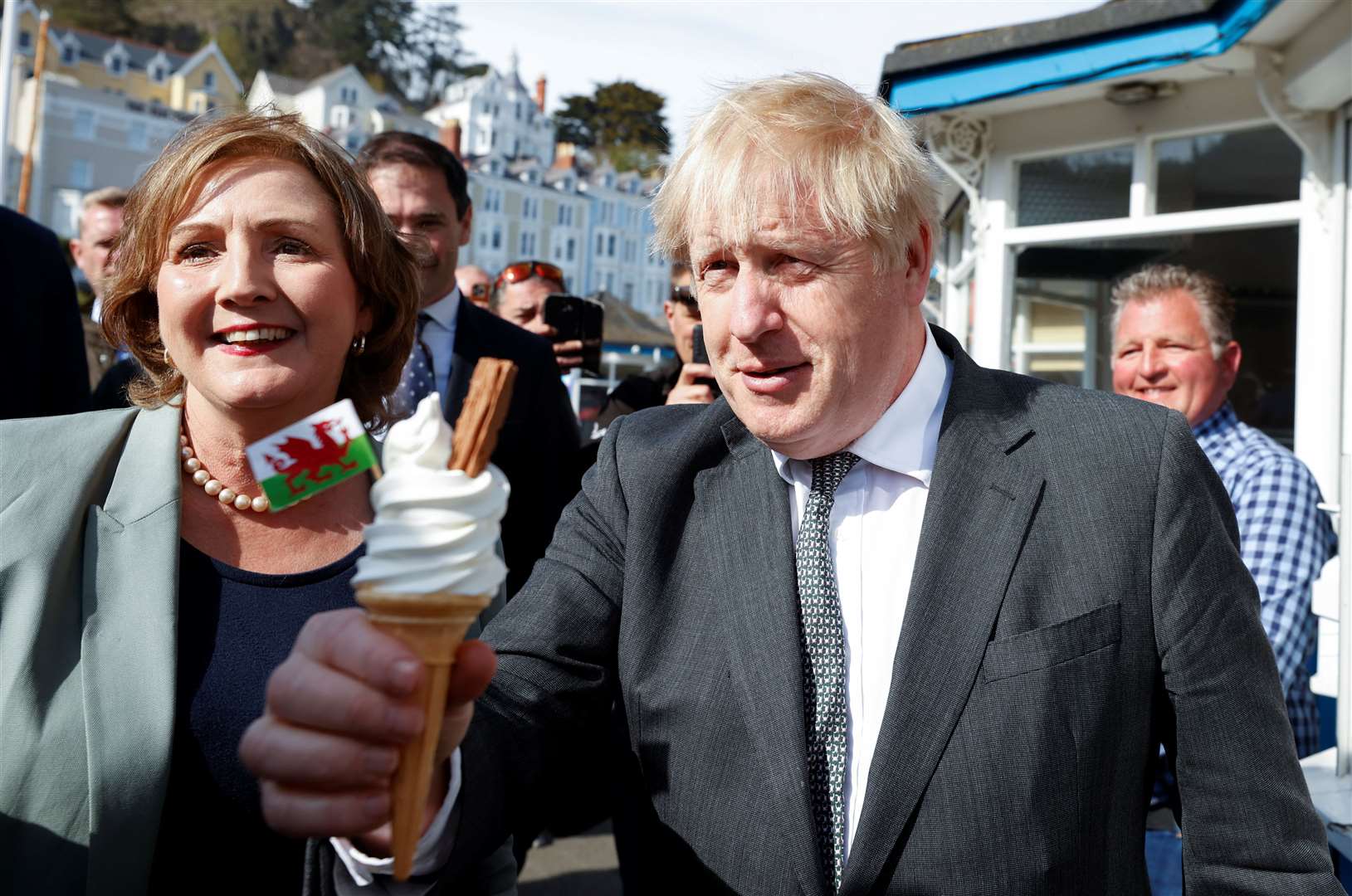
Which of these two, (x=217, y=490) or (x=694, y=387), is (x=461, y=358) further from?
(x=217, y=490)

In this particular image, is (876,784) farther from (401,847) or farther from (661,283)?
(661,283)

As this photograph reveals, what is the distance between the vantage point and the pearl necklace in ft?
7.36

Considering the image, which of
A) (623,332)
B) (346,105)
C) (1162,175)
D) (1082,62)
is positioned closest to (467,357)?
(1082,62)

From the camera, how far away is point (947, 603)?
179 centimetres

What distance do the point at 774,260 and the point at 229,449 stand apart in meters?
1.15

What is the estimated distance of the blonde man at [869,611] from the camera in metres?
1.71

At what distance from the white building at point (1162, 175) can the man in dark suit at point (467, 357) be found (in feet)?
5.45

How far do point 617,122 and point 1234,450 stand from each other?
85.1m

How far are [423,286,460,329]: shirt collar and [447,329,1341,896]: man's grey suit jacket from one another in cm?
218

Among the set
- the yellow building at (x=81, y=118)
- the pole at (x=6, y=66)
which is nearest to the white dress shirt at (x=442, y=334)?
the pole at (x=6, y=66)

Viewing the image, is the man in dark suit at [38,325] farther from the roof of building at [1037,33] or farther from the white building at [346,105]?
the white building at [346,105]

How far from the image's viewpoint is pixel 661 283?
82125 millimetres

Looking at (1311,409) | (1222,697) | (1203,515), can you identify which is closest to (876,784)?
(1222,697)

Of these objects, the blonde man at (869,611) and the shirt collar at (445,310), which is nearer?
the blonde man at (869,611)
